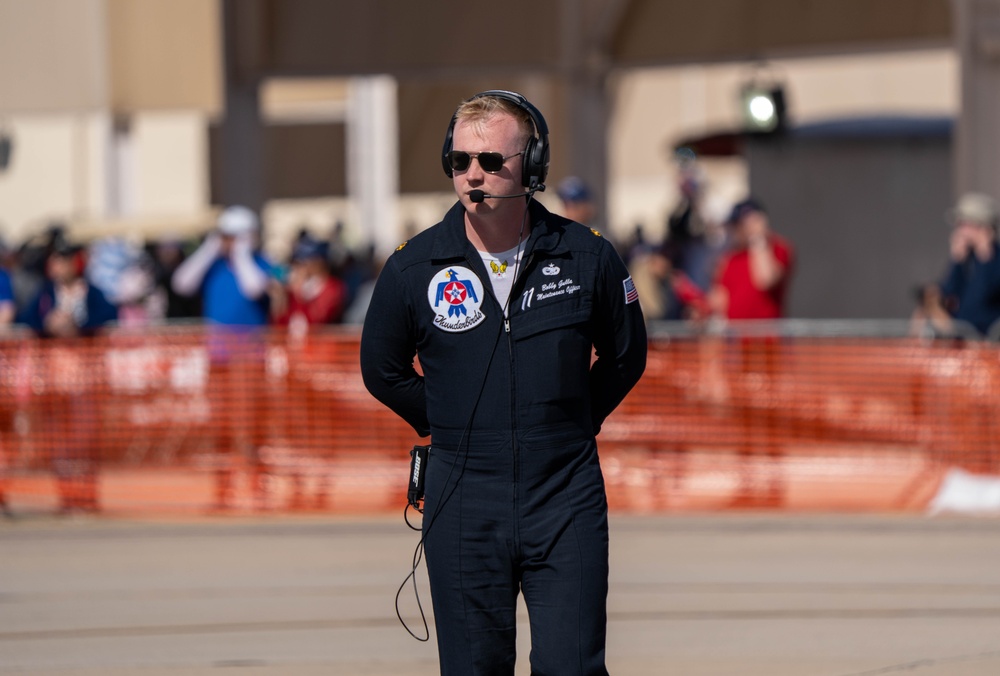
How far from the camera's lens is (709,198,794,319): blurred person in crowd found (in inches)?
525

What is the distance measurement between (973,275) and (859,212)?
22.4 feet

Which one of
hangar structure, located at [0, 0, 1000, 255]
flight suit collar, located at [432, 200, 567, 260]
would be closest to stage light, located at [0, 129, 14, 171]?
hangar structure, located at [0, 0, 1000, 255]

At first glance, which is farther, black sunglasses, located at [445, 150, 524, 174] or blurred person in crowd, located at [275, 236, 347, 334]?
blurred person in crowd, located at [275, 236, 347, 334]

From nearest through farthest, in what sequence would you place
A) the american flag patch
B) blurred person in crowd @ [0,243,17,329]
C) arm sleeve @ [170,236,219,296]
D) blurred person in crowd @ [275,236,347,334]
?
the american flag patch < arm sleeve @ [170,236,219,296] < blurred person in crowd @ [275,236,347,334] < blurred person in crowd @ [0,243,17,329]

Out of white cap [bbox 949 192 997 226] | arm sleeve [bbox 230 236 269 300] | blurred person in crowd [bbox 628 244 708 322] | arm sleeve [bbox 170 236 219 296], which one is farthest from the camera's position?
blurred person in crowd [bbox 628 244 708 322]

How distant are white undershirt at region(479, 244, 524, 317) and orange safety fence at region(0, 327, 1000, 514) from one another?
7860mm

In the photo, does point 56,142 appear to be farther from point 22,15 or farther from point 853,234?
point 853,234

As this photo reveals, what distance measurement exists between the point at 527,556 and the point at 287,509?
817 cm

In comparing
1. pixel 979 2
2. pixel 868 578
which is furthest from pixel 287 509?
pixel 979 2

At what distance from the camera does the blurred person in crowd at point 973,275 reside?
12.7 metres

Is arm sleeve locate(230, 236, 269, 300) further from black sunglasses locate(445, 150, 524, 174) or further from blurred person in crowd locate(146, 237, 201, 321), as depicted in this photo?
black sunglasses locate(445, 150, 524, 174)

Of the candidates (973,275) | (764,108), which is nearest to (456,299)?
(973,275)

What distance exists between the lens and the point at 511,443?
4852 mm

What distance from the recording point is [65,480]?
13.1 metres
